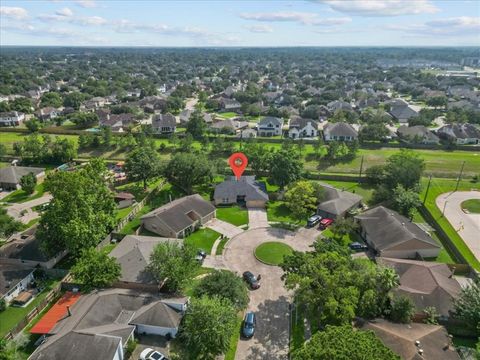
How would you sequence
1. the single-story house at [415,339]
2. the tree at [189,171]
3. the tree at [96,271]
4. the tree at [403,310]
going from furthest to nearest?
the tree at [189,171] → the tree at [96,271] → the tree at [403,310] → the single-story house at [415,339]

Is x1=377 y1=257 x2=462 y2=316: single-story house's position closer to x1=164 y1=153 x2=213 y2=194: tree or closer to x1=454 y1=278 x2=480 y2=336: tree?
x1=454 y1=278 x2=480 y2=336: tree

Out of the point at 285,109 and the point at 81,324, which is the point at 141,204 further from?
the point at 285,109

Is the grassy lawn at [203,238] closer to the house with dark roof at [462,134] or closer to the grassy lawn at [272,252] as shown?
the grassy lawn at [272,252]

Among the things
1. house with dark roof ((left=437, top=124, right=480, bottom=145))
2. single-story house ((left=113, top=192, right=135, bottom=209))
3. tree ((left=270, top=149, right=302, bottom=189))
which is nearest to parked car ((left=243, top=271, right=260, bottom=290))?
tree ((left=270, top=149, right=302, bottom=189))

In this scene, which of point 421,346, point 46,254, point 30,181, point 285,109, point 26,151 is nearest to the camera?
point 421,346

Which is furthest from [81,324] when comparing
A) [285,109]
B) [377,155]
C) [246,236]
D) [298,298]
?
[285,109]

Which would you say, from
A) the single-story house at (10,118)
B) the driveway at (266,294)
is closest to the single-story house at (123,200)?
the driveway at (266,294)
